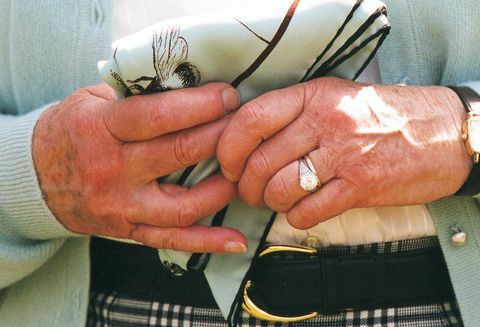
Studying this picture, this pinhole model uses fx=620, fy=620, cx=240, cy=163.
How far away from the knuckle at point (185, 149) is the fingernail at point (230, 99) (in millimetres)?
63

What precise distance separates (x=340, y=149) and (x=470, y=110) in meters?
0.18

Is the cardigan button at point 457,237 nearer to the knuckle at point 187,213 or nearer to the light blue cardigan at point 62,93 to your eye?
the light blue cardigan at point 62,93

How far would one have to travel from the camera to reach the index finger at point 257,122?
77cm

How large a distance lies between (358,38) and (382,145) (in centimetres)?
14

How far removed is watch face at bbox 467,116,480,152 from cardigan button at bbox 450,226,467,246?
13 cm

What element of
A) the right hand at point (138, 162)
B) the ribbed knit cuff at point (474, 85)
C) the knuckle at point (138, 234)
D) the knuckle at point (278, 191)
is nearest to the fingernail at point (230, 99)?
the right hand at point (138, 162)

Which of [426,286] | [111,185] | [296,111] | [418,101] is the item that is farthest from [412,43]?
[111,185]

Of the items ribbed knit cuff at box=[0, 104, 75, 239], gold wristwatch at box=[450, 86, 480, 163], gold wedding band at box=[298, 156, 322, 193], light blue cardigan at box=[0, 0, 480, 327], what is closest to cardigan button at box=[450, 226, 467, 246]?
light blue cardigan at box=[0, 0, 480, 327]

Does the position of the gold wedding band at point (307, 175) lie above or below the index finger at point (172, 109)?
below

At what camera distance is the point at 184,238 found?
0.84 metres

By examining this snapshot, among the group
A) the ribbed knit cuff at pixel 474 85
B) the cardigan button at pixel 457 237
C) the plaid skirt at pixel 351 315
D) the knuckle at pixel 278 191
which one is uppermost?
the ribbed knit cuff at pixel 474 85

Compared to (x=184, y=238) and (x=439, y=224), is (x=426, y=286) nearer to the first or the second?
(x=439, y=224)

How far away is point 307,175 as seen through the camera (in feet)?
2.55

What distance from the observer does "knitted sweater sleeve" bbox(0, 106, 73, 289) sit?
3.00 ft
